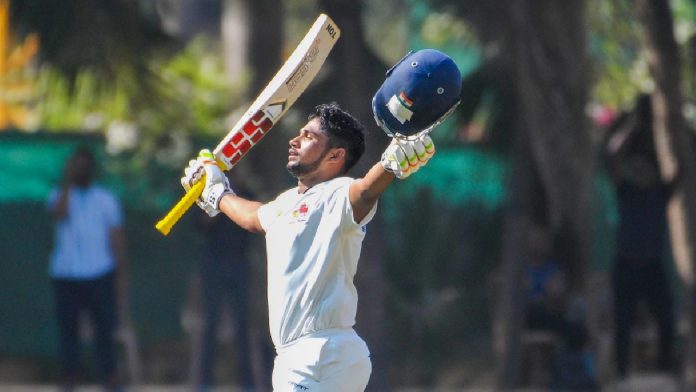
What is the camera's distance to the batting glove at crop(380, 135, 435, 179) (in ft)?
15.9

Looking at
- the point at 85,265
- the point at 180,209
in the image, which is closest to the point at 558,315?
the point at 85,265

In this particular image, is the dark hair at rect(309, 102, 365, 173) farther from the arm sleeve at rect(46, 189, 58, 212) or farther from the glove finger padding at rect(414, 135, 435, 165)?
the arm sleeve at rect(46, 189, 58, 212)

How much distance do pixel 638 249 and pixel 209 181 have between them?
18.5 feet

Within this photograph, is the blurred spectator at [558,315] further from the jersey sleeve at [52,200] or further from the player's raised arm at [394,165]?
the player's raised arm at [394,165]

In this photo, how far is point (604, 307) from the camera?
11.5m

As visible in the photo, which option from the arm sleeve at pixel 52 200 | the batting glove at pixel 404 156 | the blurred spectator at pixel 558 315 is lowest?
the blurred spectator at pixel 558 315

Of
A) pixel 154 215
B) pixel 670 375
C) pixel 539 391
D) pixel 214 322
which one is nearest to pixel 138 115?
pixel 154 215

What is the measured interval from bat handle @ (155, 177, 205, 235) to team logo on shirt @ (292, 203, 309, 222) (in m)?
0.65

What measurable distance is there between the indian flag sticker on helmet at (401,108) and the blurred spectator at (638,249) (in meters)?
6.12

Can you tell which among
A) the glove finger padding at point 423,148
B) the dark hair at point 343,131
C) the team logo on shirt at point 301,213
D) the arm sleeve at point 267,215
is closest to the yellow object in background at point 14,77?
the arm sleeve at point 267,215

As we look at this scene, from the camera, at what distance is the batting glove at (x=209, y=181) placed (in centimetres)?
583

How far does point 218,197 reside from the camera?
5816mm

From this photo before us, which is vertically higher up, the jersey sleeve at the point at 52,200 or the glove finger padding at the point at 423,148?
the glove finger padding at the point at 423,148

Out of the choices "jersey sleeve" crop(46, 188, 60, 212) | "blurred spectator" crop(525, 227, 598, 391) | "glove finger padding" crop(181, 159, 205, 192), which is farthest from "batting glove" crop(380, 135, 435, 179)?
"jersey sleeve" crop(46, 188, 60, 212)
